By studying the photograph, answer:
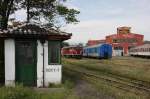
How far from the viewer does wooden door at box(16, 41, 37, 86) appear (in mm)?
17219

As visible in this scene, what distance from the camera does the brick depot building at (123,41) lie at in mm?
114812

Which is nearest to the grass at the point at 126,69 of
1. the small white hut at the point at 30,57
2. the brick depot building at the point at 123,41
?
the small white hut at the point at 30,57

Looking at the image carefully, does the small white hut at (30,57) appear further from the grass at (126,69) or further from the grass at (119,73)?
the grass at (126,69)

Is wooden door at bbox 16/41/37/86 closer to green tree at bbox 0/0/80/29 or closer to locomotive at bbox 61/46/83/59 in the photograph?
green tree at bbox 0/0/80/29

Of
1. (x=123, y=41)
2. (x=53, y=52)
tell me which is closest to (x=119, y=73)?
(x=53, y=52)

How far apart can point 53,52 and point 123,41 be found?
331 feet

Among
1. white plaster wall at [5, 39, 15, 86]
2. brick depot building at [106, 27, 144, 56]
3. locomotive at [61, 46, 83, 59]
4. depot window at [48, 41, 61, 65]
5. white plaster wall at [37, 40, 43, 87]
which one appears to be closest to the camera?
white plaster wall at [5, 39, 15, 86]

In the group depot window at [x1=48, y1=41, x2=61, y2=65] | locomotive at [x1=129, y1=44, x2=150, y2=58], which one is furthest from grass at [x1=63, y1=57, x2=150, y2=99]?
locomotive at [x1=129, y1=44, x2=150, y2=58]

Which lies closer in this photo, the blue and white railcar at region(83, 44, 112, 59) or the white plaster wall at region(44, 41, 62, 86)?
the white plaster wall at region(44, 41, 62, 86)

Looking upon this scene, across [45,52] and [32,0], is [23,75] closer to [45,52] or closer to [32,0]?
[45,52]

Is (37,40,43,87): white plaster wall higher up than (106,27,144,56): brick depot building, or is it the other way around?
(106,27,144,56): brick depot building

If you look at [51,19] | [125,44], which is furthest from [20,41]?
[125,44]

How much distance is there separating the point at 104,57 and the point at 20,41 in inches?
1740

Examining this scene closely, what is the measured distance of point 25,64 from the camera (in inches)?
680
